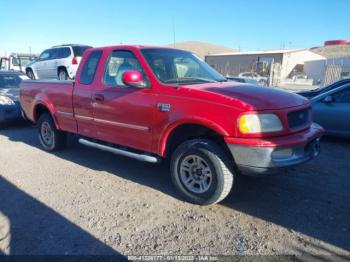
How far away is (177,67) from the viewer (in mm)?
4680

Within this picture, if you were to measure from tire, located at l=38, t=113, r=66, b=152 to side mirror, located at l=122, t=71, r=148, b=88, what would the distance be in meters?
2.61

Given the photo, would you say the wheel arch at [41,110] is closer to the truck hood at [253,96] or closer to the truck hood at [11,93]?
Result: the truck hood at [11,93]

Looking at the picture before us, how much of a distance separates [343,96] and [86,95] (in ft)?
17.7

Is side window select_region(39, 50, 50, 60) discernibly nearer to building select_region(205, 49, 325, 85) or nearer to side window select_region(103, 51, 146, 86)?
side window select_region(103, 51, 146, 86)

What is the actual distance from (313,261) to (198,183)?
1.54 m

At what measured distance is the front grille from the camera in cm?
372

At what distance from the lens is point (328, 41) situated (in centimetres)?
7400

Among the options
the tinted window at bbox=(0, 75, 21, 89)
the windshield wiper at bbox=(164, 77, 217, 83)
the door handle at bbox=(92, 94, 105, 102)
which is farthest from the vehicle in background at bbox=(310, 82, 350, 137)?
the tinted window at bbox=(0, 75, 21, 89)

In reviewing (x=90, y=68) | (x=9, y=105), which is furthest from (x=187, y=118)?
(x=9, y=105)

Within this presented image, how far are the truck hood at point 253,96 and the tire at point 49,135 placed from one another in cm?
325

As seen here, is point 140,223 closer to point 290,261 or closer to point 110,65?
Result: point 290,261

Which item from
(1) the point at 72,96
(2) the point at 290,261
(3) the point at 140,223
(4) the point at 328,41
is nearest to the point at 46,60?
(1) the point at 72,96

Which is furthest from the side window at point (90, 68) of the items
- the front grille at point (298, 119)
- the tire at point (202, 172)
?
the front grille at point (298, 119)

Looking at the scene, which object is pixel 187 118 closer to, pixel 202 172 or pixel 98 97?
pixel 202 172
